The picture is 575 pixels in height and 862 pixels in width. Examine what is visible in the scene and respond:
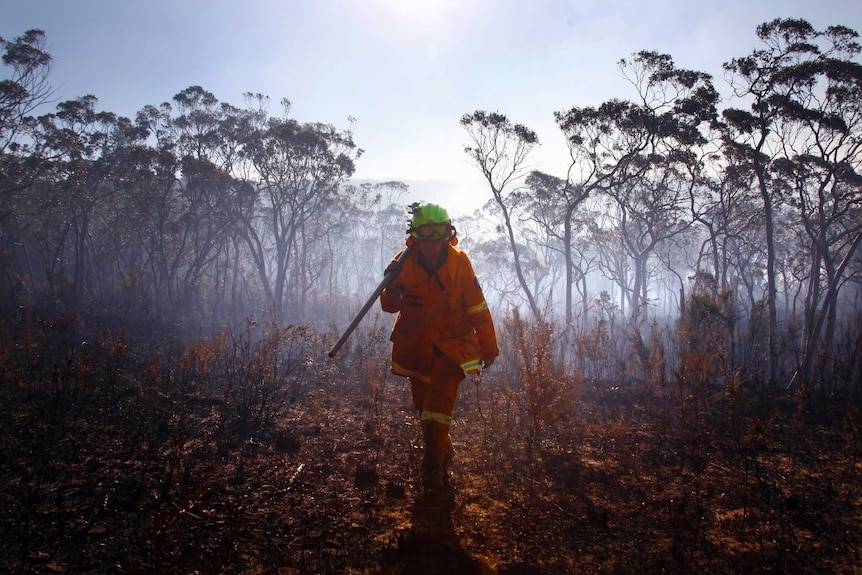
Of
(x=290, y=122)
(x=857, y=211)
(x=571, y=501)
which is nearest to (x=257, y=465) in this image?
(x=571, y=501)

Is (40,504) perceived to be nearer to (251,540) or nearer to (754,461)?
(251,540)

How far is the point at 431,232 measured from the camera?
363cm

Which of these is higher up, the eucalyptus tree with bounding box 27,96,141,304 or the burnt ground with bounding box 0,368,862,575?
the eucalyptus tree with bounding box 27,96,141,304

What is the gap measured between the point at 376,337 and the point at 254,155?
57.9 ft

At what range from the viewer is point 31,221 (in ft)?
79.8

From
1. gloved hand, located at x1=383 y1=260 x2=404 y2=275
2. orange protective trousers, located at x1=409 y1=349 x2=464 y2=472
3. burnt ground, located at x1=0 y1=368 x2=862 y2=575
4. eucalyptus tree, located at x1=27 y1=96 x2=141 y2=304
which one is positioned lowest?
burnt ground, located at x1=0 y1=368 x2=862 y2=575

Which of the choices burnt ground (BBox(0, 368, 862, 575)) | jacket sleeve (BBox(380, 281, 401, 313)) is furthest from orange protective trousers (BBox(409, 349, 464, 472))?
jacket sleeve (BBox(380, 281, 401, 313))

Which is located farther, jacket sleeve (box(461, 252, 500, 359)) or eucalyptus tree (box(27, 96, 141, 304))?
eucalyptus tree (box(27, 96, 141, 304))

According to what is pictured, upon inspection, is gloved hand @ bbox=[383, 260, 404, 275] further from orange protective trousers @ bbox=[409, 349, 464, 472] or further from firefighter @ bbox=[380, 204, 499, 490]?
orange protective trousers @ bbox=[409, 349, 464, 472]

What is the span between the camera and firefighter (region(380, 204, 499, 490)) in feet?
11.6

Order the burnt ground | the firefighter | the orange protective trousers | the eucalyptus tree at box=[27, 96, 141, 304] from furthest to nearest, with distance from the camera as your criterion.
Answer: the eucalyptus tree at box=[27, 96, 141, 304]
the firefighter
the orange protective trousers
the burnt ground

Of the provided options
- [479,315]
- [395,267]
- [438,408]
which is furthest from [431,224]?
[438,408]

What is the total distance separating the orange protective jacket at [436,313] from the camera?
3582 mm

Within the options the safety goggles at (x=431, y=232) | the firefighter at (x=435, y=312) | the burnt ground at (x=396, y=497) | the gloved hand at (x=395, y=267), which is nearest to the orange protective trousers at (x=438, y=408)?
the firefighter at (x=435, y=312)
